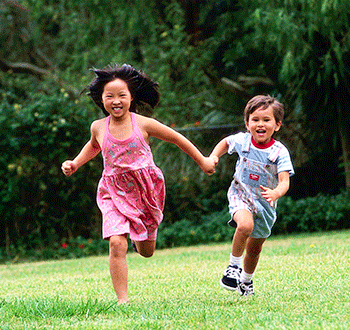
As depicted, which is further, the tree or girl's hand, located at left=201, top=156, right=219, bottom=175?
the tree

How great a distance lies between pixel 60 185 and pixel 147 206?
213 inches

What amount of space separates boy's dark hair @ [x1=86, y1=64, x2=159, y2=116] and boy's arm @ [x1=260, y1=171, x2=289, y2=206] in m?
1.19

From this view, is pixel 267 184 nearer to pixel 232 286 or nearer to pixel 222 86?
pixel 232 286

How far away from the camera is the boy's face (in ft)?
14.1

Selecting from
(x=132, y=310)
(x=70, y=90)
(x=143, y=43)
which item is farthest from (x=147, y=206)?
(x=143, y=43)

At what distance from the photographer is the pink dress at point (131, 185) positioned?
13.7 ft

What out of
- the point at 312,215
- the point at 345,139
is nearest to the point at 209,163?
the point at 312,215

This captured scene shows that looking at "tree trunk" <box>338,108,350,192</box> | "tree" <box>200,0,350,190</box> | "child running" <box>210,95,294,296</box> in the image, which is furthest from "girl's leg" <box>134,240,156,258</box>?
"tree trunk" <box>338,108,350,192</box>

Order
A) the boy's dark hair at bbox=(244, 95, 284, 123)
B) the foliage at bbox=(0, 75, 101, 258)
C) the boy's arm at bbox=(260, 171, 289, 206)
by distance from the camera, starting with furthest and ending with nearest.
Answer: the foliage at bbox=(0, 75, 101, 258)
the boy's dark hair at bbox=(244, 95, 284, 123)
the boy's arm at bbox=(260, 171, 289, 206)

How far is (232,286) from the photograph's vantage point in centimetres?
420

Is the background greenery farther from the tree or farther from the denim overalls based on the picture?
the denim overalls

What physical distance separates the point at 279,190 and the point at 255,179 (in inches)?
11.9

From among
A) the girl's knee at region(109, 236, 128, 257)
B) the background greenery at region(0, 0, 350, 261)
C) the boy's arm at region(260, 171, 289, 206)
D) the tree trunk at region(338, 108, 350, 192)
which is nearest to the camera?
the boy's arm at region(260, 171, 289, 206)

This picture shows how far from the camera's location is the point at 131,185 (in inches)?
166
